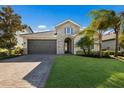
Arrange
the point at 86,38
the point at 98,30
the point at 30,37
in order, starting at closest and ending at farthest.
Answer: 1. the point at 98,30
2. the point at 86,38
3. the point at 30,37

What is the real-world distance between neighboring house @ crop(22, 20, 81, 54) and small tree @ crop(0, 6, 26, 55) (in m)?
4.49

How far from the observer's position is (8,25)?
25.1m

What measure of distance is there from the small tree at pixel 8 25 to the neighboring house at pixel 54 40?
14.7 feet

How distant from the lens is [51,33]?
107 ft

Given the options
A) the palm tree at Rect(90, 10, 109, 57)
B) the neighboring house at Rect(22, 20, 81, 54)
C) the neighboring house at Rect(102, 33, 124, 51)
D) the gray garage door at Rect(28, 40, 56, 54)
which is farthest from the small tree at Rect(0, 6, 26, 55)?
the neighboring house at Rect(102, 33, 124, 51)

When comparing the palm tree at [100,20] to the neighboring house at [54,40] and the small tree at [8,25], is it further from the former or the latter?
the small tree at [8,25]

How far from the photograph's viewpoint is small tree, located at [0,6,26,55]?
2455 centimetres

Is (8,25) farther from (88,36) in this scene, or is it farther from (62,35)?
(88,36)

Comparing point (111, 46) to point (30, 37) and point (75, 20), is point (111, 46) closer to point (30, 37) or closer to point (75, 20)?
point (75, 20)

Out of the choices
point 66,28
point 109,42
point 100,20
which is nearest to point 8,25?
point 66,28

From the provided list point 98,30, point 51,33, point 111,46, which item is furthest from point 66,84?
point 111,46

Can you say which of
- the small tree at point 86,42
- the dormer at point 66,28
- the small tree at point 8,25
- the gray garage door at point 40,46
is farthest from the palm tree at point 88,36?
the small tree at point 8,25
